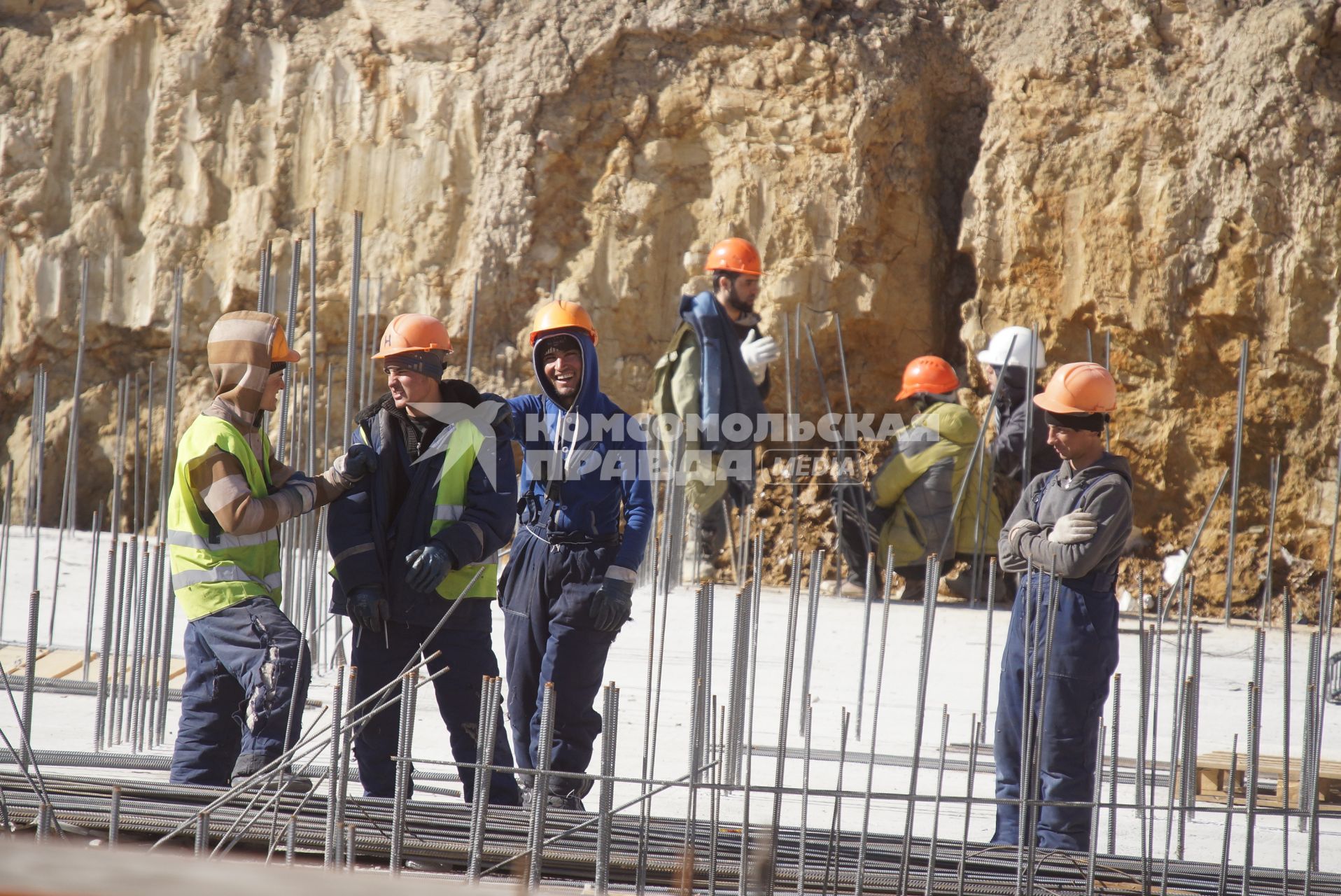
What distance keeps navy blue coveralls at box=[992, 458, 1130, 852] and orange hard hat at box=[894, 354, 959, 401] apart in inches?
170

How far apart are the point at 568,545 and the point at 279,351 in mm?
988

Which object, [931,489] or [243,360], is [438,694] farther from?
[931,489]

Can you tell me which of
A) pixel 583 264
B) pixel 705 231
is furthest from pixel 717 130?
pixel 583 264

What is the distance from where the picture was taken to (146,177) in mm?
10109

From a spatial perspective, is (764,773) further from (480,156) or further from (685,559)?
(480,156)

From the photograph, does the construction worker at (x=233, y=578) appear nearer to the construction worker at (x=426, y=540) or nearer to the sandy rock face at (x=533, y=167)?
the construction worker at (x=426, y=540)

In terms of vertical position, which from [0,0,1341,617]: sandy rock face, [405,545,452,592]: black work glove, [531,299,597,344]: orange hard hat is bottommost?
[405,545,452,592]: black work glove

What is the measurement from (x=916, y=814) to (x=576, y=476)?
154cm

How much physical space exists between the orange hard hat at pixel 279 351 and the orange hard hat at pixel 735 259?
173 inches

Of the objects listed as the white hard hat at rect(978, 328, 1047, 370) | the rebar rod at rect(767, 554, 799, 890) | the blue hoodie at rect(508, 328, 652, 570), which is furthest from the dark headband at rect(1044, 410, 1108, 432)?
the white hard hat at rect(978, 328, 1047, 370)

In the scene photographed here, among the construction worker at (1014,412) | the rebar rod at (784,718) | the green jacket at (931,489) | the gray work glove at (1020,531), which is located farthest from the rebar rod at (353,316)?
the green jacket at (931,489)

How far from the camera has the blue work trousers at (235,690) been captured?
3.25 meters

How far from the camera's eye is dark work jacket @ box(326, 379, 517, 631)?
3570 millimetres

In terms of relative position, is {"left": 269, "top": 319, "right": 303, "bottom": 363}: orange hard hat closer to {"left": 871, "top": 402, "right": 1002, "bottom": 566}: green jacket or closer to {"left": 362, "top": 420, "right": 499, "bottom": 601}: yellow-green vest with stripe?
{"left": 362, "top": 420, "right": 499, "bottom": 601}: yellow-green vest with stripe
